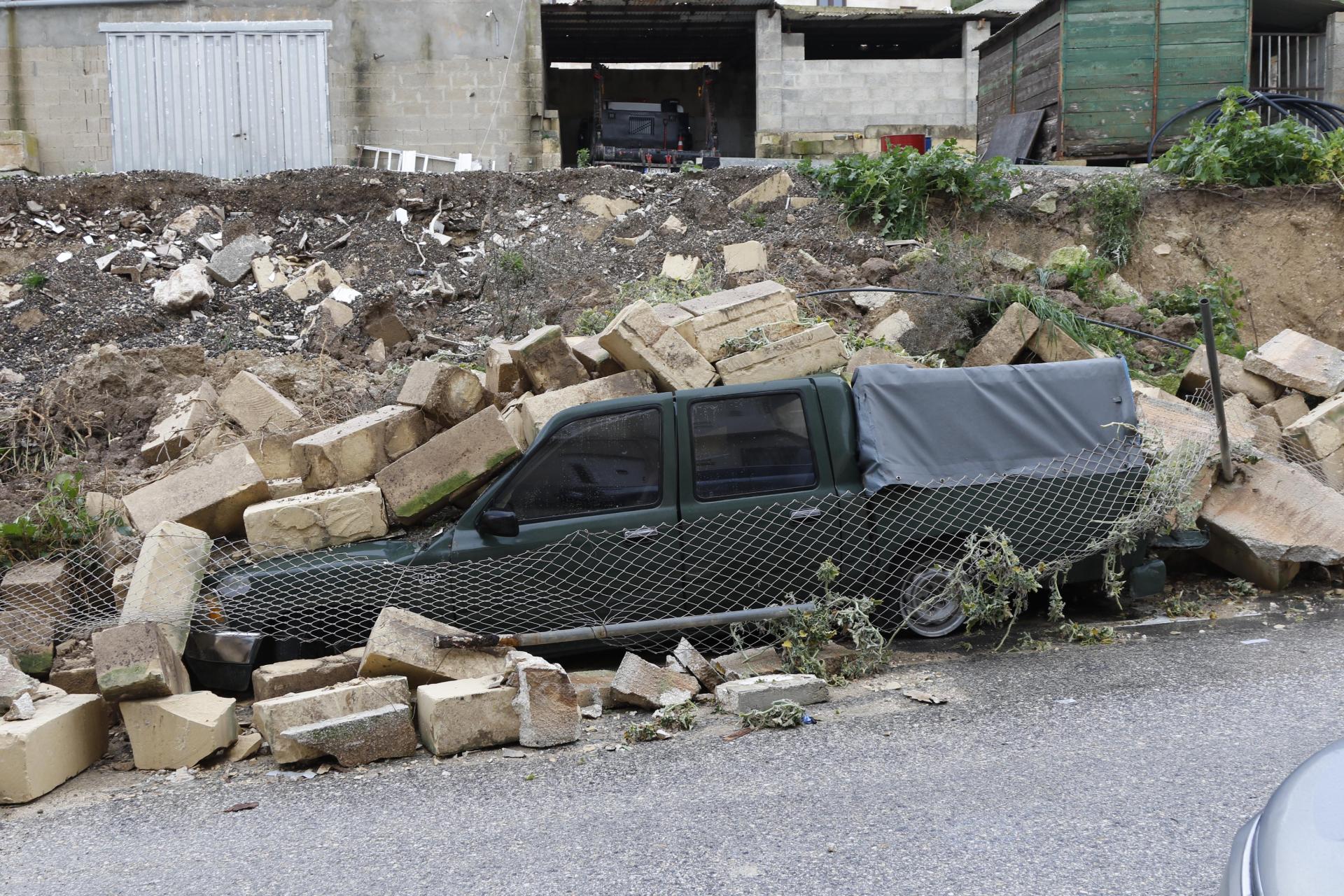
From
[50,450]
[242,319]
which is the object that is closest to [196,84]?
[242,319]

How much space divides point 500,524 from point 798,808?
2137mm

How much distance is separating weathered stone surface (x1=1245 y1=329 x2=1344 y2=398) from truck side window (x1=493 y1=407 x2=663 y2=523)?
4983 mm

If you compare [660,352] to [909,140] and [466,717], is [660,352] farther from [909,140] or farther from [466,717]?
[909,140]

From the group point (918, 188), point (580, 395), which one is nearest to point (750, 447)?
point (580, 395)

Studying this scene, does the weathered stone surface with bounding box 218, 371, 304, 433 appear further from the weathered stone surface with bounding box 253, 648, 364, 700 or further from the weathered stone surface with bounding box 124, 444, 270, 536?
the weathered stone surface with bounding box 253, 648, 364, 700

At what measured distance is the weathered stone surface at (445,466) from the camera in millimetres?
5785

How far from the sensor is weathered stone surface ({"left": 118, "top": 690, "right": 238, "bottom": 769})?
15.4ft

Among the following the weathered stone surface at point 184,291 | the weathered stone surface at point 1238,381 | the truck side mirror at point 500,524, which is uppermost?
the weathered stone surface at point 184,291

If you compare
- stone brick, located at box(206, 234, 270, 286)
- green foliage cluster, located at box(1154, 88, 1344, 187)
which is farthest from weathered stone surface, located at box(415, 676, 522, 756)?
green foliage cluster, located at box(1154, 88, 1344, 187)

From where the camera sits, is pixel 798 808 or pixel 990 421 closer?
pixel 798 808

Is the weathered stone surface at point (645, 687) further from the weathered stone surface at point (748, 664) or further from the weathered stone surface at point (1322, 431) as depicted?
the weathered stone surface at point (1322, 431)

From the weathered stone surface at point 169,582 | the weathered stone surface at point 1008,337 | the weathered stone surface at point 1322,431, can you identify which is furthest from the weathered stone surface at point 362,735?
the weathered stone surface at point 1322,431

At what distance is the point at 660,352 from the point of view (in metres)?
5.99

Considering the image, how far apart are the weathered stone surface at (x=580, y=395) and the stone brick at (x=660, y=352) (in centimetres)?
9
